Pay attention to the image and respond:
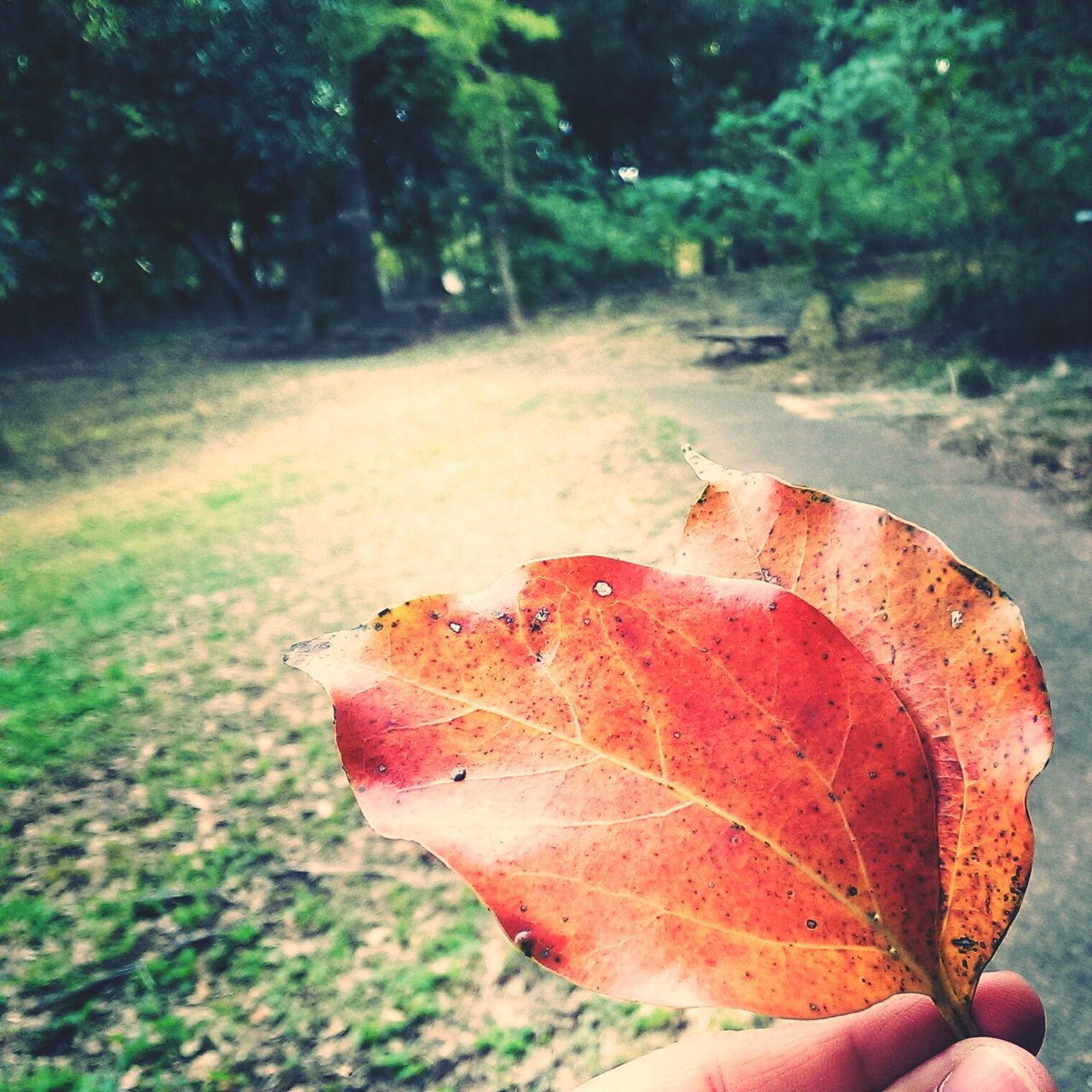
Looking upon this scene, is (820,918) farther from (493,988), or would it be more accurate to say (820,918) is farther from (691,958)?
(493,988)

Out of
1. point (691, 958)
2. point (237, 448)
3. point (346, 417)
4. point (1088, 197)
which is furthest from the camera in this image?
point (346, 417)

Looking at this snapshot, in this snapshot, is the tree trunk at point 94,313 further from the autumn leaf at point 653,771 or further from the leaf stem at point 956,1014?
the leaf stem at point 956,1014

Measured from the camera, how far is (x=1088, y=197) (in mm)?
6578

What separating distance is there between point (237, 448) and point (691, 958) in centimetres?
750

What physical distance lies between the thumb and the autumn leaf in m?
0.27

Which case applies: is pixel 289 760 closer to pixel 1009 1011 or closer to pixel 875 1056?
pixel 875 1056

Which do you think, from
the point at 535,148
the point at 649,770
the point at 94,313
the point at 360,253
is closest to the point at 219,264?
the point at 360,253

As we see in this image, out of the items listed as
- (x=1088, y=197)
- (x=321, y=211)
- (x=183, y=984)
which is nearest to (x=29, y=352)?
(x=321, y=211)

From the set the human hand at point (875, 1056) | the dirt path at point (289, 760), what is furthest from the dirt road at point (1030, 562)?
the human hand at point (875, 1056)

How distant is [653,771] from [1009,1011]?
58cm

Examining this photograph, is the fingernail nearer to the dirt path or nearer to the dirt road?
the dirt path

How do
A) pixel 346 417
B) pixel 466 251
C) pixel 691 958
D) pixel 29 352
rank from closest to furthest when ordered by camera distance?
pixel 691 958, pixel 346 417, pixel 29 352, pixel 466 251

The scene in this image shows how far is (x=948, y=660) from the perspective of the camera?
388 millimetres

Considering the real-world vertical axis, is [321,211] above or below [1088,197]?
above
